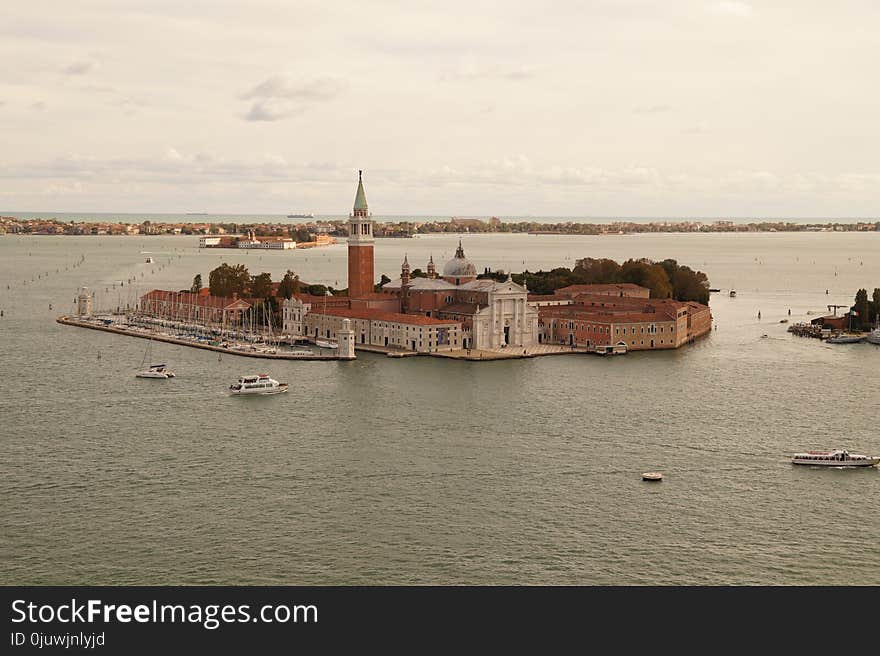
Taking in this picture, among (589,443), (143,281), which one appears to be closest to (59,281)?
(143,281)

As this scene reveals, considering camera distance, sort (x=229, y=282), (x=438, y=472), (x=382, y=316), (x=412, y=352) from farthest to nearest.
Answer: (x=229, y=282) < (x=382, y=316) < (x=412, y=352) < (x=438, y=472)

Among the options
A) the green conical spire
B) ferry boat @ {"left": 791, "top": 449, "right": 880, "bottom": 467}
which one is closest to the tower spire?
the green conical spire

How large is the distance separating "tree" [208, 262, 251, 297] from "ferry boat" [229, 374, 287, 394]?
18.0 metres

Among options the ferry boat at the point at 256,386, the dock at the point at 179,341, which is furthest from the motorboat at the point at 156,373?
the dock at the point at 179,341

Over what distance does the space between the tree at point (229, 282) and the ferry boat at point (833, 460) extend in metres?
27.8

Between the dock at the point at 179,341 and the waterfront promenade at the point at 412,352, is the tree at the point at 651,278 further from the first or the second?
the dock at the point at 179,341

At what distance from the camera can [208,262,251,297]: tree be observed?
41938mm

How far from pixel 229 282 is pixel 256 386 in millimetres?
18886

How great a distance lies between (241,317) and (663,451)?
74.8 feet

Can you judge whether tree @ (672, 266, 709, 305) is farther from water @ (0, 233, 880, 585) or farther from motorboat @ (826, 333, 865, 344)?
water @ (0, 233, 880, 585)

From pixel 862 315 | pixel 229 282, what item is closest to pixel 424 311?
pixel 229 282

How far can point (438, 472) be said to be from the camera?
55.2ft

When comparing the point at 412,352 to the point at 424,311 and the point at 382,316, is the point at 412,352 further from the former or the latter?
the point at 424,311

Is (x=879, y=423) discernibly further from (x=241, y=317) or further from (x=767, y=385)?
(x=241, y=317)
